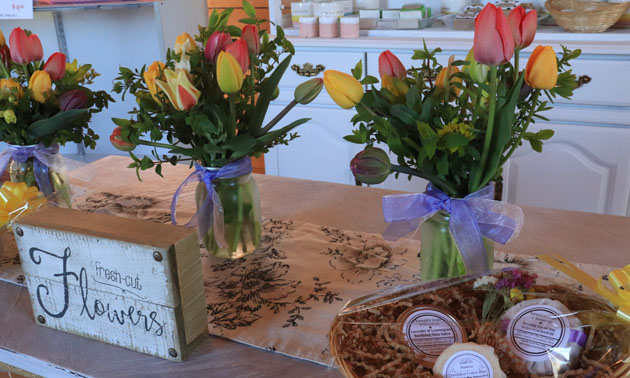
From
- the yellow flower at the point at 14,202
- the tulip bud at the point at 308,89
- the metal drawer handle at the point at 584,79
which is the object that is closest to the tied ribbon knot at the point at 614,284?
the tulip bud at the point at 308,89

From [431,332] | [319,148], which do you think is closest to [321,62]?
[319,148]

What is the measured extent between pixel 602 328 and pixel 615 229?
46 cm

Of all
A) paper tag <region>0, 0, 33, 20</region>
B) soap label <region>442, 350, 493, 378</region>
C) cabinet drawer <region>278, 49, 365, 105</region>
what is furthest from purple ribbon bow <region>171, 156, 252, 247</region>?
paper tag <region>0, 0, 33, 20</region>

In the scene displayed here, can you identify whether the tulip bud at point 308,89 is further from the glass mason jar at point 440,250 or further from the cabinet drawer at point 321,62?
the cabinet drawer at point 321,62

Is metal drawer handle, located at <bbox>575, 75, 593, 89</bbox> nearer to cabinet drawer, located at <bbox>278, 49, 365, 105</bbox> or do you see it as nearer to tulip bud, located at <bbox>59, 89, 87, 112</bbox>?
cabinet drawer, located at <bbox>278, 49, 365, 105</bbox>

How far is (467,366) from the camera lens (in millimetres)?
563

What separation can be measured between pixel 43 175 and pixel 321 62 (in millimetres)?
1360

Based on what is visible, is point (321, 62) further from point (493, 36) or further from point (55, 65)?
point (493, 36)

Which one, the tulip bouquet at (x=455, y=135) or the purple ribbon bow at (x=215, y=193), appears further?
the purple ribbon bow at (x=215, y=193)

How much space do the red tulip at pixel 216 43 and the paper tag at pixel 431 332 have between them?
0.45 metres

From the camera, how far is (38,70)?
3.26 ft

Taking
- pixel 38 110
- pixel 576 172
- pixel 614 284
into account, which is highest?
pixel 38 110

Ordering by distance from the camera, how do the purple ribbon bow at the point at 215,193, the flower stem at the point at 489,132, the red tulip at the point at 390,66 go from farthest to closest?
the purple ribbon bow at the point at 215,193 → the red tulip at the point at 390,66 → the flower stem at the point at 489,132

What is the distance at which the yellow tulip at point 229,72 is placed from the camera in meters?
0.76
